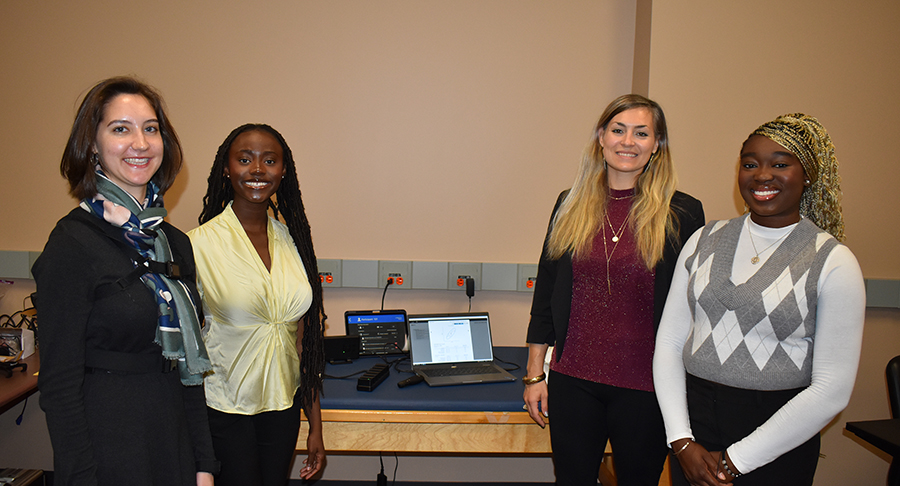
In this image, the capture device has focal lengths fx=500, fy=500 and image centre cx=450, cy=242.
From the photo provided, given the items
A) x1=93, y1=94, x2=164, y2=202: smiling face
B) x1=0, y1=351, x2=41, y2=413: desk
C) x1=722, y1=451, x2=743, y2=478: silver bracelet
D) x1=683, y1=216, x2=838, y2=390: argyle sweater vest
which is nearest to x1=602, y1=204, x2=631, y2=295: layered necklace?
x1=683, y1=216, x2=838, y2=390: argyle sweater vest

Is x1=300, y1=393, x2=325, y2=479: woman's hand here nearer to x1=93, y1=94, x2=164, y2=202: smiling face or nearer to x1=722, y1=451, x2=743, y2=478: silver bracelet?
x1=93, y1=94, x2=164, y2=202: smiling face

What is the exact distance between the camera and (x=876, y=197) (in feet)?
8.46

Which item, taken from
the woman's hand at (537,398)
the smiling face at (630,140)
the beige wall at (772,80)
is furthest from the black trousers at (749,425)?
the beige wall at (772,80)

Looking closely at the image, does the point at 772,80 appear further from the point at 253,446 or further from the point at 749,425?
the point at 253,446

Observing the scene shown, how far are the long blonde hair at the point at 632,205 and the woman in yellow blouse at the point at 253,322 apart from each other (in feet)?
2.76

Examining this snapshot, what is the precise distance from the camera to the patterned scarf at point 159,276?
3.57 feet

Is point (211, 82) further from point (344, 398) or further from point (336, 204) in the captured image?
point (344, 398)

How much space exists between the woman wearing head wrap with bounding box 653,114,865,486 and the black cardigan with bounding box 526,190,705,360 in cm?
9

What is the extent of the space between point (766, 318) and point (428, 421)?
4.01 ft

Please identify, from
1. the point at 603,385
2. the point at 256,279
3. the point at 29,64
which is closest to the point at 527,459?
the point at 603,385

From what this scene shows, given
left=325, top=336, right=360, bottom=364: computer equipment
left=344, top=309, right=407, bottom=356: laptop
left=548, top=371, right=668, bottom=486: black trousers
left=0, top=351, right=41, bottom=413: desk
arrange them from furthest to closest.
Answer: left=344, top=309, right=407, bottom=356: laptop < left=325, top=336, right=360, bottom=364: computer equipment < left=0, top=351, right=41, bottom=413: desk < left=548, top=371, right=668, bottom=486: black trousers

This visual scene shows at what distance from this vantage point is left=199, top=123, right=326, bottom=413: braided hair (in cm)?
162

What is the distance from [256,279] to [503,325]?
159 centimetres

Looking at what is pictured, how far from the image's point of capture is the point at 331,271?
2.68 meters
